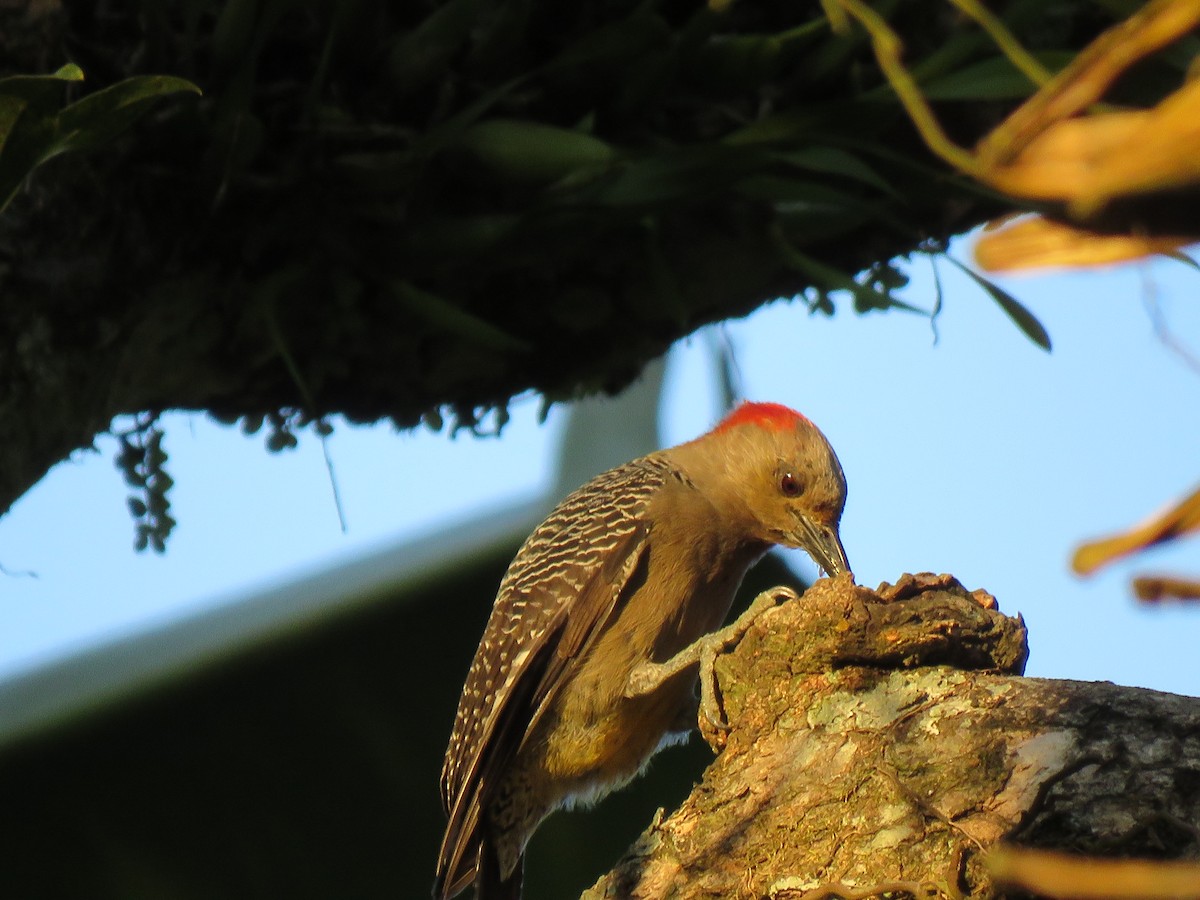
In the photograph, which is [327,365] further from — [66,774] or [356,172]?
[66,774]

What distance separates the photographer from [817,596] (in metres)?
1.88

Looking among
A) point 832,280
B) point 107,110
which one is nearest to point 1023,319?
point 832,280

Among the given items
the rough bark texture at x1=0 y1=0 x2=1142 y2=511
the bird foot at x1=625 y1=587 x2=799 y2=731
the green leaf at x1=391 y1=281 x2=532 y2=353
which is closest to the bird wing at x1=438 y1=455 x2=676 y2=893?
the bird foot at x1=625 y1=587 x2=799 y2=731

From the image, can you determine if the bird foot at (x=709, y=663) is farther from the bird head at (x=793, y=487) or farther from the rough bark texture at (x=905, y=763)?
the bird head at (x=793, y=487)

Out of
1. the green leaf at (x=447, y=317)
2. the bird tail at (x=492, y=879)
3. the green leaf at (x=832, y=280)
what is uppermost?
the green leaf at (x=447, y=317)

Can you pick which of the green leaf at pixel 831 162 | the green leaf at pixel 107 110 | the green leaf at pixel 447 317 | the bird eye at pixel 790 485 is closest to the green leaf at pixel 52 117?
the green leaf at pixel 107 110

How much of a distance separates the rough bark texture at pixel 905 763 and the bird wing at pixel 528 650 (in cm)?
138

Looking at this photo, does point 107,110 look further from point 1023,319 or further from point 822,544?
point 822,544

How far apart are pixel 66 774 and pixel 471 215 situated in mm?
1830

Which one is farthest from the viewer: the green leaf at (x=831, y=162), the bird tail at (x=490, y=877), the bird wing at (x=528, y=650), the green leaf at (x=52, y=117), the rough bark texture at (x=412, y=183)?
the bird tail at (x=490, y=877)

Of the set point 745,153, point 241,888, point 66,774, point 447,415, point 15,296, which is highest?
point 15,296

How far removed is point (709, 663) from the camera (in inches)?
90.0

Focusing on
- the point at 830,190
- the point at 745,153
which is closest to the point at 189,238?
the point at 745,153

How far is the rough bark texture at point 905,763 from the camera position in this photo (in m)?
1.55
